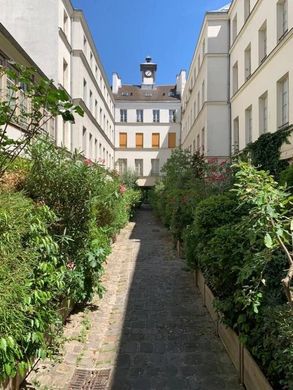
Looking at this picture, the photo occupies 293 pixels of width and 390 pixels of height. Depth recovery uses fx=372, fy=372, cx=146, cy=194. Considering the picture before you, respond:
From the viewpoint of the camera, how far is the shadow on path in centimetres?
426

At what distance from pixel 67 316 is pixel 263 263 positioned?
3.78 metres

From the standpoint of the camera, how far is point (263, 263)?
3.46 m

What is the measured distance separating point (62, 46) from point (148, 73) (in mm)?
33366

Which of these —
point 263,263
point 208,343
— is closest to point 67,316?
point 208,343

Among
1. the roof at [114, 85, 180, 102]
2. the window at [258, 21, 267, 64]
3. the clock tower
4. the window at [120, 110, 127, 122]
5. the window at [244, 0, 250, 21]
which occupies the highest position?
the clock tower

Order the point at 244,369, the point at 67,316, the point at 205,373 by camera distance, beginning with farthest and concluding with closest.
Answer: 1. the point at 67,316
2. the point at 205,373
3. the point at 244,369

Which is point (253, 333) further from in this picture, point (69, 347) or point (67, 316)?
point (67, 316)

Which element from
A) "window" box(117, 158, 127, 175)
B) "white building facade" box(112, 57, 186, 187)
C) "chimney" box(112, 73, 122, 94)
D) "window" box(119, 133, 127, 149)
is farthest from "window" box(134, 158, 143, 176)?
"chimney" box(112, 73, 122, 94)

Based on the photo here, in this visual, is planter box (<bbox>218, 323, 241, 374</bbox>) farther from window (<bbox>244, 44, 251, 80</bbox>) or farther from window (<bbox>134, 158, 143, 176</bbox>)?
window (<bbox>134, 158, 143, 176</bbox>)

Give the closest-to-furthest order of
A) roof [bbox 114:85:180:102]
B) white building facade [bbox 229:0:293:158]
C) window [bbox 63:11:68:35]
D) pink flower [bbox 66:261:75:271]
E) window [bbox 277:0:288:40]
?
1. pink flower [bbox 66:261:75:271]
2. white building facade [bbox 229:0:293:158]
3. window [bbox 277:0:288:40]
4. window [bbox 63:11:68:35]
5. roof [bbox 114:85:180:102]


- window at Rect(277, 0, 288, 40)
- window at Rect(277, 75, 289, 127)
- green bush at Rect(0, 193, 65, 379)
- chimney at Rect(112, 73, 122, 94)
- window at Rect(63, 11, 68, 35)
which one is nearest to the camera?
green bush at Rect(0, 193, 65, 379)

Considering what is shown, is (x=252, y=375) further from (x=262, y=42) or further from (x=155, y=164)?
(x=155, y=164)

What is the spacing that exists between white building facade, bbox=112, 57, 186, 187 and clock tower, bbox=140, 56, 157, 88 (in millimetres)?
6376

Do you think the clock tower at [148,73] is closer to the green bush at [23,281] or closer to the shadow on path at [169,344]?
the shadow on path at [169,344]
